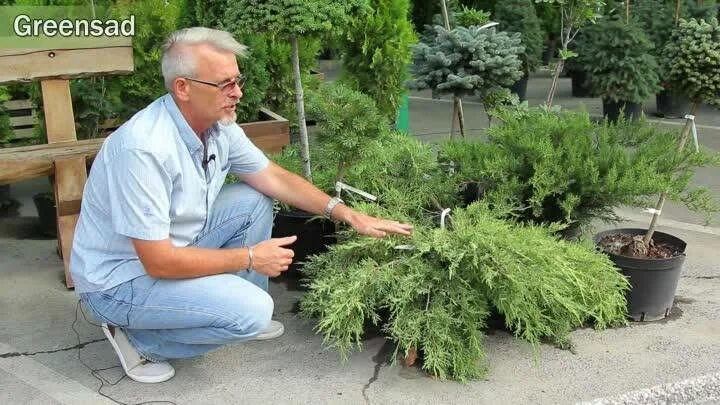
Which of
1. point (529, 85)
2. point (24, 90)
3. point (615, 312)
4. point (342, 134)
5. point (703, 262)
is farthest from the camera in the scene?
point (529, 85)

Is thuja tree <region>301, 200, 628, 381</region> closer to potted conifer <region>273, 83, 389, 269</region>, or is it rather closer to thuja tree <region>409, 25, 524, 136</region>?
potted conifer <region>273, 83, 389, 269</region>

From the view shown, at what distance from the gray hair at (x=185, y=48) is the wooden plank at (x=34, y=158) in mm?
1271

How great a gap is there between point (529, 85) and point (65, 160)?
30.6 feet

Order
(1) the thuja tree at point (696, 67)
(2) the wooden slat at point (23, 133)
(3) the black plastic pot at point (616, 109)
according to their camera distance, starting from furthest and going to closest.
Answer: (3) the black plastic pot at point (616, 109)
(2) the wooden slat at point (23, 133)
(1) the thuja tree at point (696, 67)

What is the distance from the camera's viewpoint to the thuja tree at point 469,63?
411 cm

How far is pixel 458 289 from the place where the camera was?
2.98 metres

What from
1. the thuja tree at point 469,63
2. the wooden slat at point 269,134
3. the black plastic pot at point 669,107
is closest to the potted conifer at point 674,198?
the thuja tree at point 469,63

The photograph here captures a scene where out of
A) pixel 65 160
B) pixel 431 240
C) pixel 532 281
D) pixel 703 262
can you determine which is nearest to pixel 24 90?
pixel 65 160

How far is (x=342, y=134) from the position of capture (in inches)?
141

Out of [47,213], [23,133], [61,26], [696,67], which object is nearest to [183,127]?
[61,26]

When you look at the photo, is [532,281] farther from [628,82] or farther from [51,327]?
[628,82]

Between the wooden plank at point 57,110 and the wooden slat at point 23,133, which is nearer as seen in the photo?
the wooden plank at point 57,110

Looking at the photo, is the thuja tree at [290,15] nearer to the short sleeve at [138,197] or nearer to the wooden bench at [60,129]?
the wooden bench at [60,129]

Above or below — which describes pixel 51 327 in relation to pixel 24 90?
below
